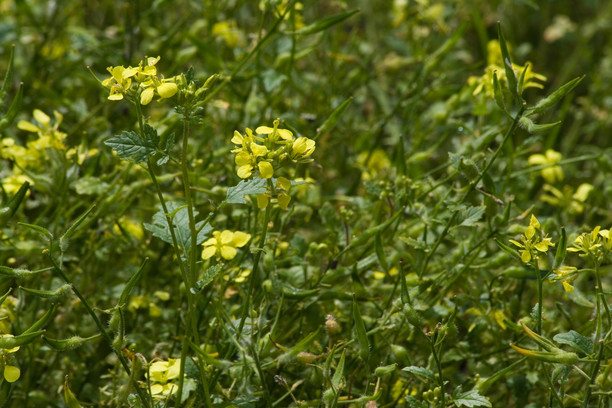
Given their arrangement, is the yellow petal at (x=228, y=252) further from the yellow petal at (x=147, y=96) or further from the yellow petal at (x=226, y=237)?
the yellow petal at (x=147, y=96)

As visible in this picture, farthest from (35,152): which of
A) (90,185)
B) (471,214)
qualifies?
(471,214)

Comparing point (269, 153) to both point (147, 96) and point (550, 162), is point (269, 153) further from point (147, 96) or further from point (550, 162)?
point (550, 162)

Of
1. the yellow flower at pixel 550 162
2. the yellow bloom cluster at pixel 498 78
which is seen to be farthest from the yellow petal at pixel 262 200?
the yellow flower at pixel 550 162

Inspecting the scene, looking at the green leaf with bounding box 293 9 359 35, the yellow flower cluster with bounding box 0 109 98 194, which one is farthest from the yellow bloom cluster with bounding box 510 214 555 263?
the yellow flower cluster with bounding box 0 109 98 194

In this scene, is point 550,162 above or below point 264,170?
below

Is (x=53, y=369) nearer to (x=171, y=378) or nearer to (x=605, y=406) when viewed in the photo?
(x=171, y=378)

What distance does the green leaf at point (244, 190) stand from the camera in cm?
108

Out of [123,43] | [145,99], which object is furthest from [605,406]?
[123,43]

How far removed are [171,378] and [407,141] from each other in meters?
1.34

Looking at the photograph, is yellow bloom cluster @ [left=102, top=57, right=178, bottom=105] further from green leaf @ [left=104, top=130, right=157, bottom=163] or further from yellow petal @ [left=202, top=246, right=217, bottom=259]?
yellow petal @ [left=202, top=246, right=217, bottom=259]

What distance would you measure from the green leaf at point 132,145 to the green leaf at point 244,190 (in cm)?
14

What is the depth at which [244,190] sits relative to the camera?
3.61 feet

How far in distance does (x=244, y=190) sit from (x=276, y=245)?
0.44 meters

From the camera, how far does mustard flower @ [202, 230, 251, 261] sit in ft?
3.88
